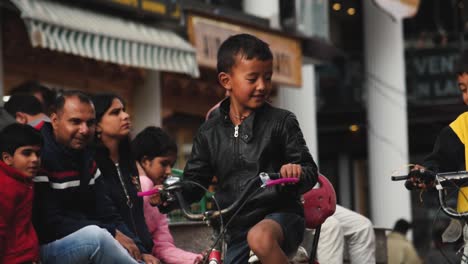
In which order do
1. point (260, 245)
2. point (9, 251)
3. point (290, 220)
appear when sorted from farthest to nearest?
1. point (9, 251)
2. point (290, 220)
3. point (260, 245)

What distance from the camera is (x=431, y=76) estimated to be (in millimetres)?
30734

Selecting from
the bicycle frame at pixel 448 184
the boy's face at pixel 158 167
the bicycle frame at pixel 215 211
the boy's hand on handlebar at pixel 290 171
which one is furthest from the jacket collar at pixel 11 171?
the boy's face at pixel 158 167

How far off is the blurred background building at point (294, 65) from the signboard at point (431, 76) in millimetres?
36

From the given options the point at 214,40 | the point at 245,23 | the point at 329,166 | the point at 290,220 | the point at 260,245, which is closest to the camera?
the point at 260,245

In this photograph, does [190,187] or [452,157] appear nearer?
[190,187]

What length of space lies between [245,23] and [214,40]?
1.56m

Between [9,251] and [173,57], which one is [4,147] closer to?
[9,251]

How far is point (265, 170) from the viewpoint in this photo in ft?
19.2

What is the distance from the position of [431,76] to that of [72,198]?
24.7m

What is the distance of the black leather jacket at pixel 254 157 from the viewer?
19.0 feet

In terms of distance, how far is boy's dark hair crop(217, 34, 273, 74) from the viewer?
5.87 metres

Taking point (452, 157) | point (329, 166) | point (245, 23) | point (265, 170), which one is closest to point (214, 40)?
point (245, 23)

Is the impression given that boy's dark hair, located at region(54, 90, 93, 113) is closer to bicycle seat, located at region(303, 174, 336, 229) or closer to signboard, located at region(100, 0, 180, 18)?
bicycle seat, located at region(303, 174, 336, 229)

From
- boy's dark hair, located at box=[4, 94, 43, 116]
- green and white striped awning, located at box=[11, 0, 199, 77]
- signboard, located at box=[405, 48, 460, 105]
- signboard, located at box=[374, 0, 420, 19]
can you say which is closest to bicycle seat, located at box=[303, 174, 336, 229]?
boy's dark hair, located at box=[4, 94, 43, 116]
